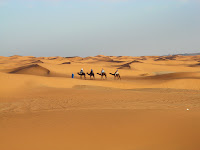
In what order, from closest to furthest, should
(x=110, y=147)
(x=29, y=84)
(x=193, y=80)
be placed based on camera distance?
(x=110, y=147), (x=29, y=84), (x=193, y=80)

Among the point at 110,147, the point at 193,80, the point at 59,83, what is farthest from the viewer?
the point at 193,80

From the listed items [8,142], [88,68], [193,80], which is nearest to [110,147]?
[8,142]

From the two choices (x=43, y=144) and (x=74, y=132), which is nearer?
(x=43, y=144)

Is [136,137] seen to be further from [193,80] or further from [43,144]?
[193,80]

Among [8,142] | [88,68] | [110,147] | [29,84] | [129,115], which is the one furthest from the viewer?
[88,68]

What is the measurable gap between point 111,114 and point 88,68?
3254cm

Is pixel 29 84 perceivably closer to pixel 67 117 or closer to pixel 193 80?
pixel 67 117

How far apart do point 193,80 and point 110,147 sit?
1993cm

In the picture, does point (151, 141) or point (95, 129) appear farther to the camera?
point (95, 129)

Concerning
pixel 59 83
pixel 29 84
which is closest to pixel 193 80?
pixel 59 83

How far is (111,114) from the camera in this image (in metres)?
6.74

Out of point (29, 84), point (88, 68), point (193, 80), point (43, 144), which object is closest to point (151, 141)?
point (43, 144)

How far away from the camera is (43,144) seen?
4629mm

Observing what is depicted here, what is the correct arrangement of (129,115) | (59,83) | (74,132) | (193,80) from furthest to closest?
(193,80)
(59,83)
(129,115)
(74,132)
